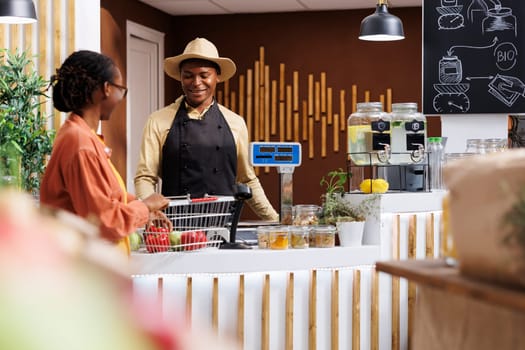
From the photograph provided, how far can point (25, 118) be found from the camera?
481 cm

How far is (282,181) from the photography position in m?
3.90

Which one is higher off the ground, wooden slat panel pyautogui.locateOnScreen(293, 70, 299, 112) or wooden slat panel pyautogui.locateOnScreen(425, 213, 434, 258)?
wooden slat panel pyautogui.locateOnScreen(293, 70, 299, 112)

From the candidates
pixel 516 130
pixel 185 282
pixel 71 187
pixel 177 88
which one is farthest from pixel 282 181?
pixel 177 88

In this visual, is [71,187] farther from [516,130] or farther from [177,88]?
[177,88]

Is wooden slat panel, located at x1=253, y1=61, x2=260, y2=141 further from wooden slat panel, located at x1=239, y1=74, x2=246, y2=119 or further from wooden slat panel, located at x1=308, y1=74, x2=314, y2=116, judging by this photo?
wooden slat panel, located at x1=308, y1=74, x2=314, y2=116

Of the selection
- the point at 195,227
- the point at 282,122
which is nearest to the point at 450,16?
the point at 195,227

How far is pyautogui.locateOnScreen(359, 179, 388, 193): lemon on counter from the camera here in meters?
3.91

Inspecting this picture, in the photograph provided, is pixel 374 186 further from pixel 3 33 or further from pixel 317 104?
pixel 317 104

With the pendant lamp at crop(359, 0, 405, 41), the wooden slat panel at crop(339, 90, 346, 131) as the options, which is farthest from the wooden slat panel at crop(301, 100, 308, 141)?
the pendant lamp at crop(359, 0, 405, 41)

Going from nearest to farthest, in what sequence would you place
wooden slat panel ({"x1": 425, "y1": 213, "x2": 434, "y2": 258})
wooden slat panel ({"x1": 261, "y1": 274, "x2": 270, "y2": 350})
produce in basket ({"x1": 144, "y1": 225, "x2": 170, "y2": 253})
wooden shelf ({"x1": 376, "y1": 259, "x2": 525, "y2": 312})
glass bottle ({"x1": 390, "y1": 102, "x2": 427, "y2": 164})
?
1. wooden shelf ({"x1": 376, "y1": 259, "x2": 525, "y2": 312})
2. produce in basket ({"x1": 144, "y1": 225, "x2": 170, "y2": 253})
3. wooden slat panel ({"x1": 261, "y1": 274, "x2": 270, "y2": 350})
4. glass bottle ({"x1": 390, "y1": 102, "x2": 427, "y2": 164})
5. wooden slat panel ({"x1": 425, "y1": 213, "x2": 434, "y2": 258})

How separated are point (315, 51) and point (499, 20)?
10.7 ft

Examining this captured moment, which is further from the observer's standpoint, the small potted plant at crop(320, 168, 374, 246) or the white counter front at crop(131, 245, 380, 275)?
the small potted plant at crop(320, 168, 374, 246)

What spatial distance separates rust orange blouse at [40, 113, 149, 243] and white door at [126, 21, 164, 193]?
5301 millimetres

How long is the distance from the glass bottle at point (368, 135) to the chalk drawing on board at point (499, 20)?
183 centimetres
